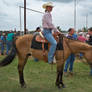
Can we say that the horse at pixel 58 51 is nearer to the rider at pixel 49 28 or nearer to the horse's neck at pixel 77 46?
the horse's neck at pixel 77 46

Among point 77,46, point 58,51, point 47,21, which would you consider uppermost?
point 47,21

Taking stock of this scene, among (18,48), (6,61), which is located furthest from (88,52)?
(6,61)

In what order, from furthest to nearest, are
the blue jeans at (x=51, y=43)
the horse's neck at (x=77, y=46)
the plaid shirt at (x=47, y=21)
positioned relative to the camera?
the horse's neck at (x=77, y=46)
the plaid shirt at (x=47, y=21)
the blue jeans at (x=51, y=43)

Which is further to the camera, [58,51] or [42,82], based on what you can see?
[42,82]

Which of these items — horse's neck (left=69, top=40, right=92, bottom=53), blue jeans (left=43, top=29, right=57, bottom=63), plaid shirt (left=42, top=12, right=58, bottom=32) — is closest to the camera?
blue jeans (left=43, top=29, right=57, bottom=63)

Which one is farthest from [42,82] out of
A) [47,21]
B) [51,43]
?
[47,21]

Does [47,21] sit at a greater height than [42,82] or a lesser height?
greater

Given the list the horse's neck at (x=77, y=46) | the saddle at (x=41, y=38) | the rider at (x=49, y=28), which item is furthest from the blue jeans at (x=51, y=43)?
the horse's neck at (x=77, y=46)

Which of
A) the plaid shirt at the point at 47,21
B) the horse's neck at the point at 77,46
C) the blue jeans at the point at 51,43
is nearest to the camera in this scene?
the blue jeans at the point at 51,43

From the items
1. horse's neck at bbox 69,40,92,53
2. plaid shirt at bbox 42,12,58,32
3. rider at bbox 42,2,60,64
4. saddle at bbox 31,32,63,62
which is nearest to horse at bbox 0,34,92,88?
horse's neck at bbox 69,40,92,53

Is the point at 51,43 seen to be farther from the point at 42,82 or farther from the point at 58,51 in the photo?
the point at 42,82

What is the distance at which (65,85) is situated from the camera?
613 cm

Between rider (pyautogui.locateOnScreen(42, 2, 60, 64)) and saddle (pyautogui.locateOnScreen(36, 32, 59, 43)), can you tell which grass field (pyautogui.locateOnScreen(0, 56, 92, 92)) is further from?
saddle (pyautogui.locateOnScreen(36, 32, 59, 43))

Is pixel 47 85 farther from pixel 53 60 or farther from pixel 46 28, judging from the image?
pixel 46 28
